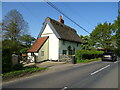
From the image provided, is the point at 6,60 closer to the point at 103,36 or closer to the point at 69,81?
the point at 69,81

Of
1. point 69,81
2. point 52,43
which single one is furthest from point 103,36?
point 69,81

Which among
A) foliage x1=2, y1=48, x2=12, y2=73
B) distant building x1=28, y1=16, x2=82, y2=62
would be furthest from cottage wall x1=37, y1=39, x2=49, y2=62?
foliage x1=2, y1=48, x2=12, y2=73

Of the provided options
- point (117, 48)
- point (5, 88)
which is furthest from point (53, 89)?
point (117, 48)

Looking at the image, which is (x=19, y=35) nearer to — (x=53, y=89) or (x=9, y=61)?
(x=9, y=61)

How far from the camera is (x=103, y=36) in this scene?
38156 millimetres

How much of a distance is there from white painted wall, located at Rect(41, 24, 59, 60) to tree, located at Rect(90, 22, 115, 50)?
1907 cm

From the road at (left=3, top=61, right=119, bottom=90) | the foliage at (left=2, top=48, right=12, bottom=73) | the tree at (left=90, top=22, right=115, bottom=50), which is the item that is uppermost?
the tree at (left=90, top=22, right=115, bottom=50)

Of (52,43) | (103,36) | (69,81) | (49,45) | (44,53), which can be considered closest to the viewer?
(69,81)

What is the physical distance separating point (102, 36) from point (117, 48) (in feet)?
29.6

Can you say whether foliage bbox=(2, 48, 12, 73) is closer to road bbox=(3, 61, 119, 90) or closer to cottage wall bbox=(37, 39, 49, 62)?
road bbox=(3, 61, 119, 90)

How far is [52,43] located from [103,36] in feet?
70.0

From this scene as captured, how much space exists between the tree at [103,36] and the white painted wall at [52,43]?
19.1 metres

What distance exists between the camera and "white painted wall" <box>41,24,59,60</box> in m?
23.1

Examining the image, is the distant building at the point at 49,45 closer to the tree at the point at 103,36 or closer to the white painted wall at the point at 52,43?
the white painted wall at the point at 52,43
